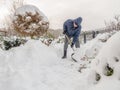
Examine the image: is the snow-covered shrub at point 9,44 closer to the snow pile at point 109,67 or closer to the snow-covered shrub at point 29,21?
the snow-covered shrub at point 29,21

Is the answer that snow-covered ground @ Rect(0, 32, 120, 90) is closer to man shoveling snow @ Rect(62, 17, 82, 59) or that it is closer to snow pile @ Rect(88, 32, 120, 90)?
snow pile @ Rect(88, 32, 120, 90)

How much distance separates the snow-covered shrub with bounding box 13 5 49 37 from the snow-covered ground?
184cm

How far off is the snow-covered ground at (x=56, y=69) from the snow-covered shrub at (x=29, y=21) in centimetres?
184

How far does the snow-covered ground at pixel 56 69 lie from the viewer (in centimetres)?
457

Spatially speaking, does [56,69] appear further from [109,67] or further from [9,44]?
[109,67]

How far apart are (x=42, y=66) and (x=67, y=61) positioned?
68.3 inches

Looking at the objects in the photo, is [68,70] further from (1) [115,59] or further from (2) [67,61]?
(1) [115,59]

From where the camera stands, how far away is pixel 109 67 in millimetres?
4648

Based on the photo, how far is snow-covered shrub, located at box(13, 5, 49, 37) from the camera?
40.6 feet

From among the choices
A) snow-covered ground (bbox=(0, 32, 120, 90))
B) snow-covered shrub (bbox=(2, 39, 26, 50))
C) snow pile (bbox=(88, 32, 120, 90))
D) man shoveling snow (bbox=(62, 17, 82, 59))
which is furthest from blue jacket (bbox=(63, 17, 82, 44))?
snow pile (bbox=(88, 32, 120, 90))

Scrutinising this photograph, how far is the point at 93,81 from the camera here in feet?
16.5

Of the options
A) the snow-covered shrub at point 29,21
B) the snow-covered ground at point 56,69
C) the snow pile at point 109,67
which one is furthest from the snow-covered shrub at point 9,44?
the snow pile at point 109,67

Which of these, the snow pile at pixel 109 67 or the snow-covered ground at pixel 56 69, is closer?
the snow pile at pixel 109 67

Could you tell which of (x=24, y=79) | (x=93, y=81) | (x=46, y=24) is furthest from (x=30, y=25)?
→ (x=93, y=81)
